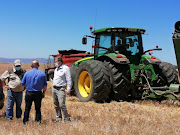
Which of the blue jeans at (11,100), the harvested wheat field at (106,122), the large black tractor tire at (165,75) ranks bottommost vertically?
the harvested wheat field at (106,122)

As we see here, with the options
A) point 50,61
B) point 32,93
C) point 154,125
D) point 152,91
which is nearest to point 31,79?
point 32,93

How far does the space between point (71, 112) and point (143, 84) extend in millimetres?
2786

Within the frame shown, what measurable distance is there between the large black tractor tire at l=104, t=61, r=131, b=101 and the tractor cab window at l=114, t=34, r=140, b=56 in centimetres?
84

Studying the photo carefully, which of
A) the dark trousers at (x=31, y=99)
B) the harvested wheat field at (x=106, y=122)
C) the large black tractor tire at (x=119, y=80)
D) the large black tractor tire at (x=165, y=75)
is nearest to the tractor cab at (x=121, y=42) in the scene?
the large black tractor tire at (x=119, y=80)

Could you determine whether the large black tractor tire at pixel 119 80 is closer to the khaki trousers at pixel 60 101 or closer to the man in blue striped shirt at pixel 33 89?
the khaki trousers at pixel 60 101

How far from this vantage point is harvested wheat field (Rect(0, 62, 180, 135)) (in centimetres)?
461

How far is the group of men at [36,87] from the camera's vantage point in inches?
215

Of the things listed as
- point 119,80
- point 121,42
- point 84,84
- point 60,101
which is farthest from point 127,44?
point 60,101

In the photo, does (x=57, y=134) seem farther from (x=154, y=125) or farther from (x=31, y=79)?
(x=154, y=125)

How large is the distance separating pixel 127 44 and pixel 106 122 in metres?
4.17

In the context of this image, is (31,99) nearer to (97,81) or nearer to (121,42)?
(97,81)

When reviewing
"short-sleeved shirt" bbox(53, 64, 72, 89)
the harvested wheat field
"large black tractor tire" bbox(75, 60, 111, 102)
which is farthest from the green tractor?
"short-sleeved shirt" bbox(53, 64, 72, 89)

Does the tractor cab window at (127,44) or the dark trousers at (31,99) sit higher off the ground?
the tractor cab window at (127,44)

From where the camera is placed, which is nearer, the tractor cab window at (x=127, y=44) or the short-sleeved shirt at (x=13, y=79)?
the short-sleeved shirt at (x=13, y=79)
